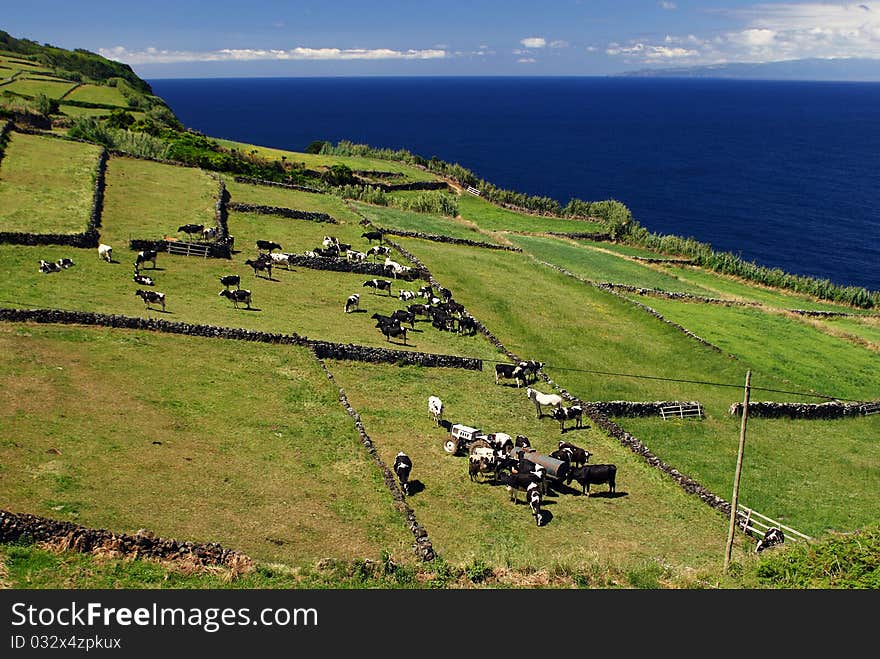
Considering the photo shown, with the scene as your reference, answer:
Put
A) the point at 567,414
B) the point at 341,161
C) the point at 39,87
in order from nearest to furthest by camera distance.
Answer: the point at 567,414
the point at 341,161
the point at 39,87

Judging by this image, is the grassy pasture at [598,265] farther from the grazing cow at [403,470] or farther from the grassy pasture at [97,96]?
the grassy pasture at [97,96]

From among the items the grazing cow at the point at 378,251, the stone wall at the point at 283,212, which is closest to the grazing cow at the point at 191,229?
the stone wall at the point at 283,212

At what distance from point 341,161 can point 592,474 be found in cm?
8792

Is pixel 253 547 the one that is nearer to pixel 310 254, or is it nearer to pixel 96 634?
pixel 96 634

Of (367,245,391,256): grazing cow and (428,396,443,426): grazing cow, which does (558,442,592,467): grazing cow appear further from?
(367,245,391,256): grazing cow

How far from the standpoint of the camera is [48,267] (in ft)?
116

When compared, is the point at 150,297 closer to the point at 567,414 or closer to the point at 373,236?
the point at 567,414

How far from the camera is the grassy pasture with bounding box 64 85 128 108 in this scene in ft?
346

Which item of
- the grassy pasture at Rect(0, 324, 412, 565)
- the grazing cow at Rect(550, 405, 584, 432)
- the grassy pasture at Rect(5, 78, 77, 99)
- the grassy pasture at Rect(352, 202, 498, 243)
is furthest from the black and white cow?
the grassy pasture at Rect(5, 78, 77, 99)

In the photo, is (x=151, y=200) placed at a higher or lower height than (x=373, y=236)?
higher

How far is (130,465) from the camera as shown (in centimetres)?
2044

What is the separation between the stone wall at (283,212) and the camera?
184ft

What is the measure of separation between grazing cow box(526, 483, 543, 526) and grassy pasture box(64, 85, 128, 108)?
343ft

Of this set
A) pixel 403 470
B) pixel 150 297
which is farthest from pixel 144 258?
pixel 403 470
